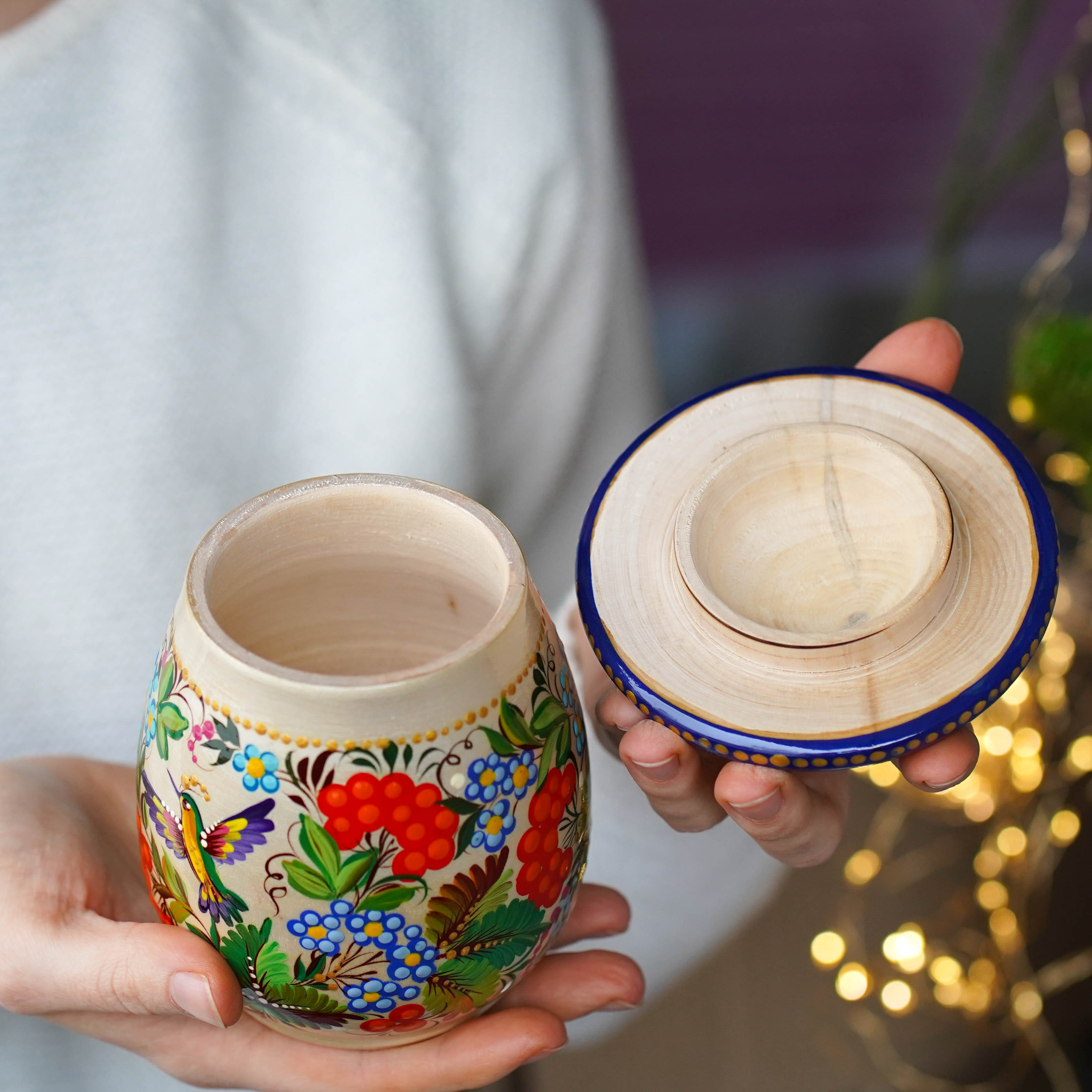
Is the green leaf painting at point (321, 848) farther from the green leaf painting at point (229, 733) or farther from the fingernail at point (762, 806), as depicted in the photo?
the fingernail at point (762, 806)

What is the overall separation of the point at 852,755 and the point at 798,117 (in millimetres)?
1660

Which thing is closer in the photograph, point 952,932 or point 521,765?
point 521,765

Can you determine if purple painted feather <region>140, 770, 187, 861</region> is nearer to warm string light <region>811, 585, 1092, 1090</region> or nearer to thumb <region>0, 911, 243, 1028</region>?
thumb <region>0, 911, 243, 1028</region>

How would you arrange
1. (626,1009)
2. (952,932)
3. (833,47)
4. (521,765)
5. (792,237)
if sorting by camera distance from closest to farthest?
(521,765)
(626,1009)
(952,932)
(833,47)
(792,237)

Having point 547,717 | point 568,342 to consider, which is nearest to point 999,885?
point 568,342

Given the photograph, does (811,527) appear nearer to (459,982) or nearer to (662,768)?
(662,768)

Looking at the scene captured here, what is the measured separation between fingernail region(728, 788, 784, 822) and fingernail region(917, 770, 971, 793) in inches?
2.9

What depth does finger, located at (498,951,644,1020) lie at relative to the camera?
0.68 meters

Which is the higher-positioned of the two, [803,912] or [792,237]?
[792,237]

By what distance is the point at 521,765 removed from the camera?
511 millimetres

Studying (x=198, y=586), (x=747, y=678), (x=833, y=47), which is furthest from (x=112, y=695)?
(x=833, y=47)

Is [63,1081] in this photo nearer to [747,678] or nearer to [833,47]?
[747,678]

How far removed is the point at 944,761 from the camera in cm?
58

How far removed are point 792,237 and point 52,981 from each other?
185 cm
